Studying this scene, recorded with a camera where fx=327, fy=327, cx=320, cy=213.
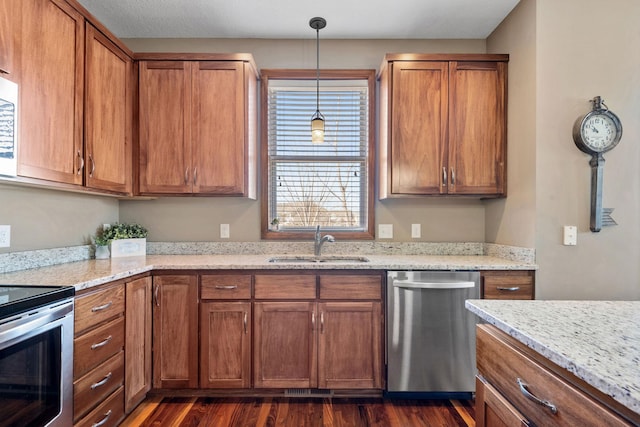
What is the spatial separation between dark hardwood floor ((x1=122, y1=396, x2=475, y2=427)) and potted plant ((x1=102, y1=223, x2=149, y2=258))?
105 cm

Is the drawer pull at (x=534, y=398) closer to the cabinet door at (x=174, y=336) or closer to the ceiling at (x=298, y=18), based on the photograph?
the cabinet door at (x=174, y=336)

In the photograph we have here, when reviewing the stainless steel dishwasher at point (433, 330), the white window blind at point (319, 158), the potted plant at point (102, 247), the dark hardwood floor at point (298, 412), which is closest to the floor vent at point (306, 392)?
the dark hardwood floor at point (298, 412)

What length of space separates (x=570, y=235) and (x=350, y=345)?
1.57m

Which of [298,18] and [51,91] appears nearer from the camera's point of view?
[51,91]

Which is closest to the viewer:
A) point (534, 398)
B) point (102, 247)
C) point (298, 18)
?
point (534, 398)

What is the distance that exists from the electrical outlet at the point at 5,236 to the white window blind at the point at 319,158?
64.0 inches

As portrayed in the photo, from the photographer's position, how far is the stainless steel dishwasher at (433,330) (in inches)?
82.9

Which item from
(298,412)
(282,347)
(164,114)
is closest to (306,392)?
(298,412)

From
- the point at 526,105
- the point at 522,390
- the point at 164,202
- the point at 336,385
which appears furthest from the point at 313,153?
the point at 522,390

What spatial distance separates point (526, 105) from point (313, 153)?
158 cm

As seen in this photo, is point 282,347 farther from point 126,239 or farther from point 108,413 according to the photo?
point 126,239

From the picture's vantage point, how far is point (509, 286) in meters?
2.11

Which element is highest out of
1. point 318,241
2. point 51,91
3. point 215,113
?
point 215,113

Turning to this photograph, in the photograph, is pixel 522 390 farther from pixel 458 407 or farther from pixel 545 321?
pixel 458 407
